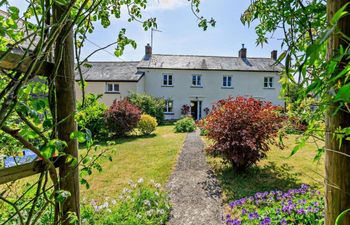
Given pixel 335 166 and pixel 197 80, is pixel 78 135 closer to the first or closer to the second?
pixel 335 166

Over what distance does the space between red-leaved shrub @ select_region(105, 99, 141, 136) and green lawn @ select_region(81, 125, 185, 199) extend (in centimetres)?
256

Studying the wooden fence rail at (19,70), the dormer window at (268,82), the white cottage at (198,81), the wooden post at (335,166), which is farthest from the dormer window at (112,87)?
the wooden post at (335,166)

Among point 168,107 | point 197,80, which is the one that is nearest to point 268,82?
point 197,80

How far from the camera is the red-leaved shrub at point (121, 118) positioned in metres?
13.5

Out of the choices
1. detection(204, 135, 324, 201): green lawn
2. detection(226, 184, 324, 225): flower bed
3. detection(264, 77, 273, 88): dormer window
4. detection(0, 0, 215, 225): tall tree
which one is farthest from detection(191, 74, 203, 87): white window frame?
detection(0, 0, 215, 225): tall tree

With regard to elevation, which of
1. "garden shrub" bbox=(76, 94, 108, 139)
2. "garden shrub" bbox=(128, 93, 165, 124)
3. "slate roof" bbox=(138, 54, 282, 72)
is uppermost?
"slate roof" bbox=(138, 54, 282, 72)

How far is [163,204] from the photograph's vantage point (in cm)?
448

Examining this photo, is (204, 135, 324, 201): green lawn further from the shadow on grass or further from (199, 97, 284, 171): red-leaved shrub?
(199, 97, 284, 171): red-leaved shrub

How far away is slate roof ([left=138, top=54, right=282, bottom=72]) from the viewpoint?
2377cm

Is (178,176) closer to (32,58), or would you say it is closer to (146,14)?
(146,14)

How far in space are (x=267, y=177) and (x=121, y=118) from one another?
9.36 metres

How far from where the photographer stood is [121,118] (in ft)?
44.7

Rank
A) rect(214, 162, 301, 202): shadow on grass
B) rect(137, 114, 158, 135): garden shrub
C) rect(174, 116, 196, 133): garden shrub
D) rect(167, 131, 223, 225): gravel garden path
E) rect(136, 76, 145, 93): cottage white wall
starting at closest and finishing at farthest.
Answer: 1. rect(167, 131, 223, 225): gravel garden path
2. rect(214, 162, 301, 202): shadow on grass
3. rect(137, 114, 158, 135): garden shrub
4. rect(174, 116, 196, 133): garden shrub
5. rect(136, 76, 145, 93): cottage white wall

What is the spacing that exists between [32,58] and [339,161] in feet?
5.05
